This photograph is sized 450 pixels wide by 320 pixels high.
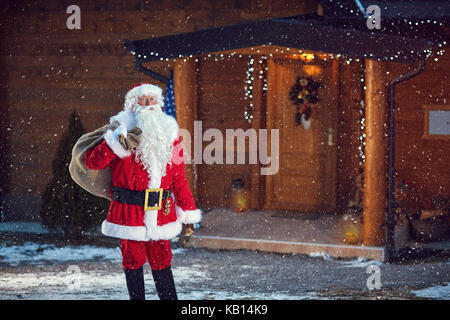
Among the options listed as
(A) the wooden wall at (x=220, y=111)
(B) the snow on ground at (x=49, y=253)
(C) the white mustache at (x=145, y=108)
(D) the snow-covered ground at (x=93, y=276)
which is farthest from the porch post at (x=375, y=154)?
(C) the white mustache at (x=145, y=108)

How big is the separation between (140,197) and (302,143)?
6.37 m

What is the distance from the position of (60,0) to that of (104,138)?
24.3 feet

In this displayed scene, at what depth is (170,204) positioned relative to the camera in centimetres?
747

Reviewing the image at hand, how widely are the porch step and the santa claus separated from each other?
396cm

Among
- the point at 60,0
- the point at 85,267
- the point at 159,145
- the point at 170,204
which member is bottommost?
the point at 85,267

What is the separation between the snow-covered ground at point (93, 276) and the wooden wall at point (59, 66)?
8.47 ft

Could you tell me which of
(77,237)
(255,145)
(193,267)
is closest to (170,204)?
(193,267)

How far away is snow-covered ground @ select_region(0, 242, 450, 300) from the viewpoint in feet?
27.9

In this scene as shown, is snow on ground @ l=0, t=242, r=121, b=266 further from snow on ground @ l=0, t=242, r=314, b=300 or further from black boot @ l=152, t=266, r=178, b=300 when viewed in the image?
black boot @ l=152, t=266, r=178, b=300

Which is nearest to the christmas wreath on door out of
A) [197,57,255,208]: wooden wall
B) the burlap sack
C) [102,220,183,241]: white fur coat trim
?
[197,57,255,208]: wooden wall

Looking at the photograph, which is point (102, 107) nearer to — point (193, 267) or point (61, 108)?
point (61, 108)

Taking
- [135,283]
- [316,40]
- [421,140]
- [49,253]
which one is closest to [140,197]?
[135,283]

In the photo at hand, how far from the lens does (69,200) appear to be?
11.7 meters

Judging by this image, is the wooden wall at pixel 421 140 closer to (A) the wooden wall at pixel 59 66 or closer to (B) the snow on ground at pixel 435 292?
(A) the wooden wall at pixel 59 66
